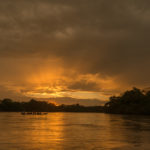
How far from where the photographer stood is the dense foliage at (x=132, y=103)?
13350cm

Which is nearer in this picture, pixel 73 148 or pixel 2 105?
pixel 73 148

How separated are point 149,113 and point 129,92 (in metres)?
21.8

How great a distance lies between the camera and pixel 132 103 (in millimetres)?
143000

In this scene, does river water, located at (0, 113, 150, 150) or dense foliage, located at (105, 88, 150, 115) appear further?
dense foliage, located at (105, 88, 150, 115)

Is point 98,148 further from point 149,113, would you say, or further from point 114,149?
point 149,113

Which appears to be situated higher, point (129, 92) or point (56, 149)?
point (129, 92)

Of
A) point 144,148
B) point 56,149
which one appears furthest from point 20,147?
point 144,148

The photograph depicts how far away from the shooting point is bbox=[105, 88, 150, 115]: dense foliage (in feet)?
438

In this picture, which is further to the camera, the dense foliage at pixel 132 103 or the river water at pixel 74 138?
the dense foliage at pixel 132 103

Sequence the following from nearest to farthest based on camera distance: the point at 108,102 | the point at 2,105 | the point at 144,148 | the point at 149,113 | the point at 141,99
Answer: the point at 144,148
the point at 149,113
the point at 141,99
the point at 108,102
the point at 2,105

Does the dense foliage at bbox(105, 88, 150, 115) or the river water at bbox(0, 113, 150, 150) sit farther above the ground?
the dense foliage at bbox(105, 88, 150, 115)

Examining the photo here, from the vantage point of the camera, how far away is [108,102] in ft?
554

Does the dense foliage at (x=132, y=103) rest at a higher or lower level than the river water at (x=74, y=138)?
higher

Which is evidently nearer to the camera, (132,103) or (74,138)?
(74,138)
